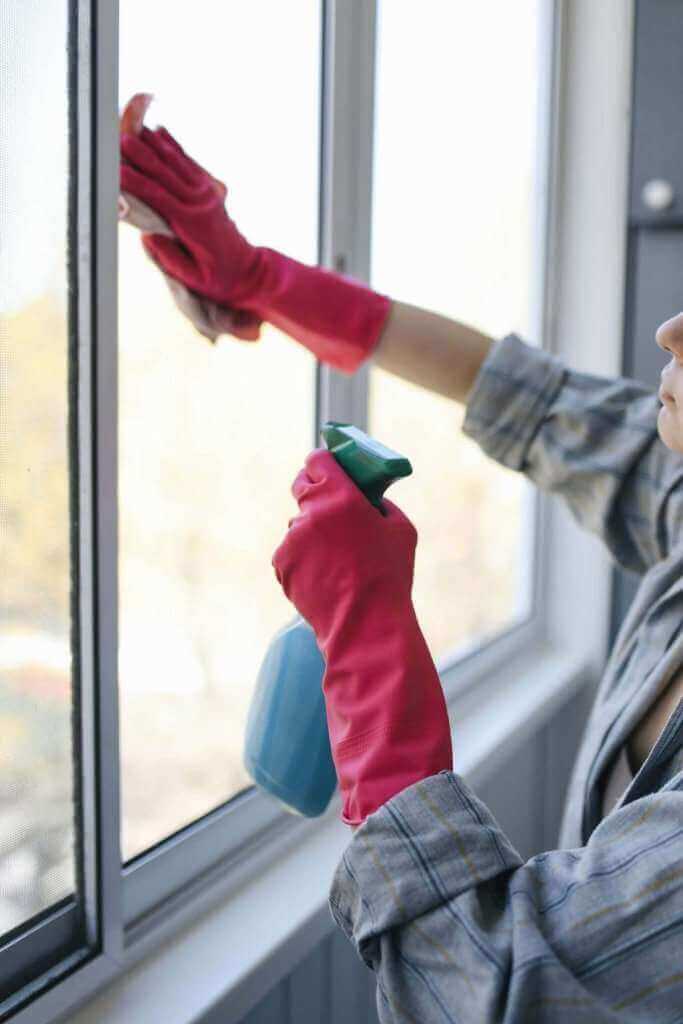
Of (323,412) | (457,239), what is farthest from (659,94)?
(323,412)

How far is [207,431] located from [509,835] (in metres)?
0.91

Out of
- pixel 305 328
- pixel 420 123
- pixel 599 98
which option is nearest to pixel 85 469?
pixel 305 328

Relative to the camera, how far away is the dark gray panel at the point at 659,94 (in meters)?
1.73

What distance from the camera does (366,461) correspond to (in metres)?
0.69

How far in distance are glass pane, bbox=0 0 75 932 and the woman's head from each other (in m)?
0.45

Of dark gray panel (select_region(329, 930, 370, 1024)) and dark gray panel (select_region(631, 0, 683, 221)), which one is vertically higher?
dark gray panel (select_region(631, 0, 683, 221))

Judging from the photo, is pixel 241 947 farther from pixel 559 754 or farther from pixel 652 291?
pixel 652 291

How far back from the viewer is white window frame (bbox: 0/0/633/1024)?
0.73 metres

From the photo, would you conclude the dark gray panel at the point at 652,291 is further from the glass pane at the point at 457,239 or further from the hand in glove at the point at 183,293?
the hand in glove at the point at 183,293

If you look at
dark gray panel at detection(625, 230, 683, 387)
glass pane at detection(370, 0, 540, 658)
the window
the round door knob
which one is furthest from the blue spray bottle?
the round door knob

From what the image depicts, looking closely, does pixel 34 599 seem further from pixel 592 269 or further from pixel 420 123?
pixel 592 269

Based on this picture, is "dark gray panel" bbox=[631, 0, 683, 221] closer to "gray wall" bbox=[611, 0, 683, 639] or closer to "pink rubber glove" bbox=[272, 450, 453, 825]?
"gray wall" bbox=[611, 0, 683, 639]

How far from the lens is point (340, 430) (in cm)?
72

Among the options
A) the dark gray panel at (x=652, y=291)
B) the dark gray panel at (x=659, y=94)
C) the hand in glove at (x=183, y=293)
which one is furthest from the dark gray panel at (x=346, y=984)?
the dark gray panel at (x=659, y=94)
